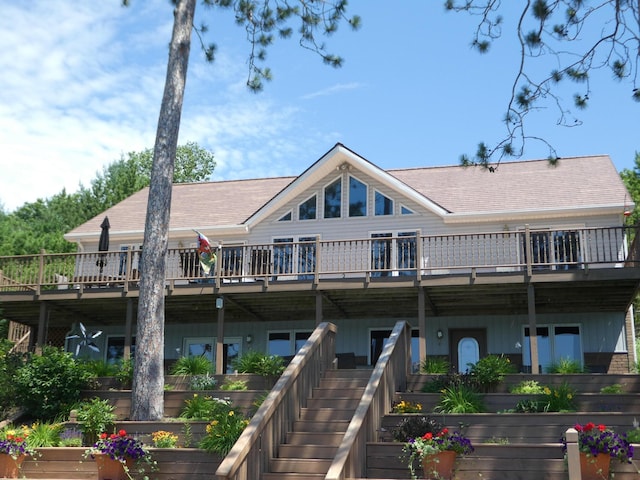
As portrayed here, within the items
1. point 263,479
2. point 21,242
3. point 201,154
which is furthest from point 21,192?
point 263,479

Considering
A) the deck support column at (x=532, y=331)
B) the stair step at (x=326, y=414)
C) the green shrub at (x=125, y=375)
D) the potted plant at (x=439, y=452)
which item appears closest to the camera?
the potted plant at (x=439, y=452)

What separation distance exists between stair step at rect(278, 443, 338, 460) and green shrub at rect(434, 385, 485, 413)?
3.23 meters

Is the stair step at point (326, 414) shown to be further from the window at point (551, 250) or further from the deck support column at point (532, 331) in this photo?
the window at point (551, 250)

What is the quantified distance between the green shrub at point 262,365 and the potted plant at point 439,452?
6.71 metres

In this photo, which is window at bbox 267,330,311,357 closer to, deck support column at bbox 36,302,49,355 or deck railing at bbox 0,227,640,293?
deck railing at bbox 0,227,640,293

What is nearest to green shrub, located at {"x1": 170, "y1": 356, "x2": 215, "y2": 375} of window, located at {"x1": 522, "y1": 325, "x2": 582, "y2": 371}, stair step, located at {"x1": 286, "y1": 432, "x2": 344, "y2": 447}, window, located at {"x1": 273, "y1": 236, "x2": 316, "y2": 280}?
window, located at {"x1": 273, "y1": 236, "x2": 316, "y2": 280}

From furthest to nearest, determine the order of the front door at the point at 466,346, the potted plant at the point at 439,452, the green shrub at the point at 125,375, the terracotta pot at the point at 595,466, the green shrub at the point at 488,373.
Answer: the front door at the point at 466,346, the green shrub at the point at 125,375, the green shrub at the point at 488,373, the potted plant at the point at 439,452, the terracotta pot at the point at 595,466

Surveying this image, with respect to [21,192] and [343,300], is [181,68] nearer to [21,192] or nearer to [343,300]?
[343,300]

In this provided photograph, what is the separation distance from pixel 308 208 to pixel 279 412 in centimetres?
1196

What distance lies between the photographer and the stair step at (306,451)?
10.2 meters

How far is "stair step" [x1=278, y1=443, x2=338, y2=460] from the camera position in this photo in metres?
10.2

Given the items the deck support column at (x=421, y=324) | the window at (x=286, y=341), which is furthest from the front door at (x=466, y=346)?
the window at (x=286, y=341)

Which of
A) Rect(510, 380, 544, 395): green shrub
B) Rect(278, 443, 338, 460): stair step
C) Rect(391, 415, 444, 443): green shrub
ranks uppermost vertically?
Rect(510, 380, 544, 395): green shrub

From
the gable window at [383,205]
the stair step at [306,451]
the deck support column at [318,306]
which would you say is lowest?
the stair step at [306,451]
